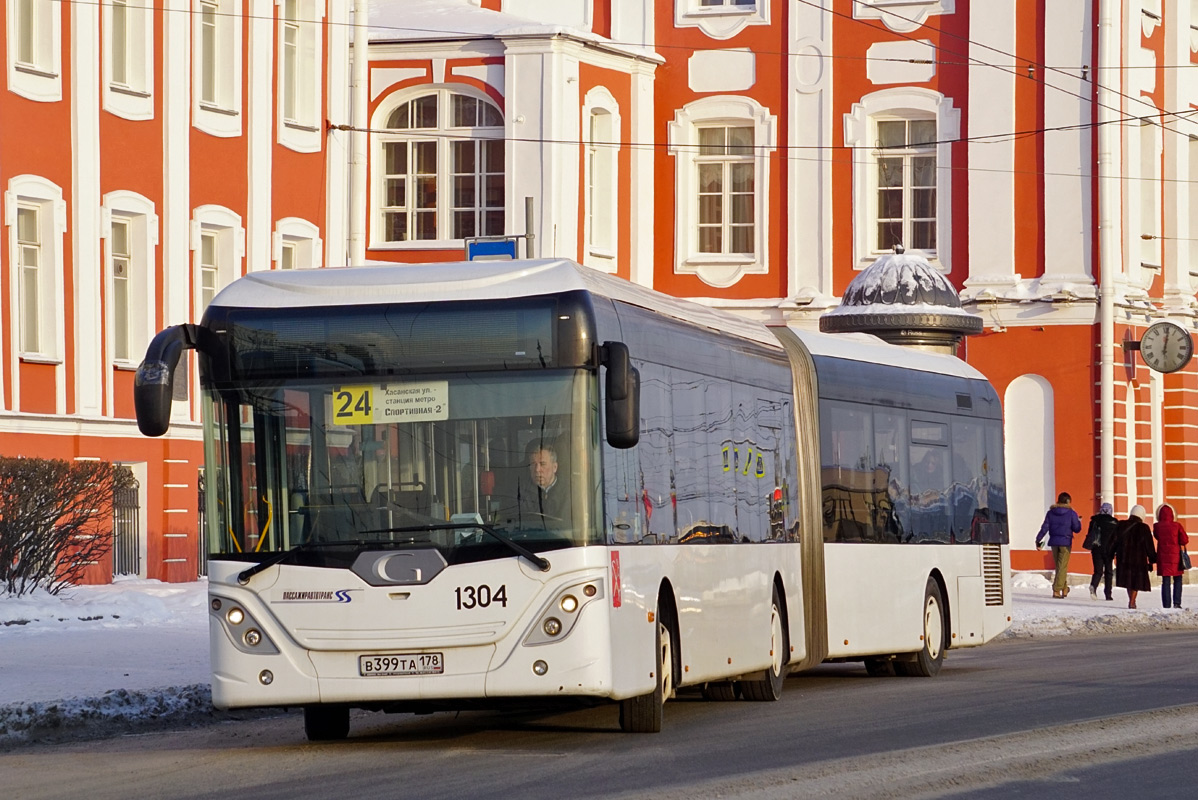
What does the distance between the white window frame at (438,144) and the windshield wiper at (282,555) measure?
28.3m

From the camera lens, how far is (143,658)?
63.9 feet

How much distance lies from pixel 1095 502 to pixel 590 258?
9984 millimetres

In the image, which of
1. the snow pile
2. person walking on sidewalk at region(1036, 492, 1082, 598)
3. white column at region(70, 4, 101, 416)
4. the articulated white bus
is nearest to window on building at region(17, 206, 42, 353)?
white column at region(70, 4, 101, 416)

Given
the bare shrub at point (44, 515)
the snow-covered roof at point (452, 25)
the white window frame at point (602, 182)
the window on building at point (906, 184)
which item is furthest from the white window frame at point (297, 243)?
the window on building at point (906, 184)

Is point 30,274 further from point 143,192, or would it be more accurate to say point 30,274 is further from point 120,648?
point 120,648

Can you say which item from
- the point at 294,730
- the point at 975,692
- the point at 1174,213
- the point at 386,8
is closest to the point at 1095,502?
the point at 1174,213

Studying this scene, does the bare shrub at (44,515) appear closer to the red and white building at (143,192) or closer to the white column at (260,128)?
the red and white building at (143,192)

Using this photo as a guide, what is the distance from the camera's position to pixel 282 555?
43.5 ft

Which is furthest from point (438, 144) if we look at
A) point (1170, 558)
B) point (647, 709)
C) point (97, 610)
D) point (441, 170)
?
point (647, 709)

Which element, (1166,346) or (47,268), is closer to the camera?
(47,268)

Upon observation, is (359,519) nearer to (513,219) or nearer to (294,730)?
(294,730)

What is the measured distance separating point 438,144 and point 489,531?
96.4 ft

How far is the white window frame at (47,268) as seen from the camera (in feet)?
99.7

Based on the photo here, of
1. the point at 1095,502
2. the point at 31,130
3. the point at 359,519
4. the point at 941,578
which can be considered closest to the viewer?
the point at 359,519
